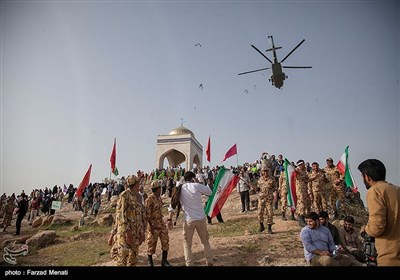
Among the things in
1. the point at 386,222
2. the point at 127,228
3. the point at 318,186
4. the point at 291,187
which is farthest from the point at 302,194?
the point at 127,228

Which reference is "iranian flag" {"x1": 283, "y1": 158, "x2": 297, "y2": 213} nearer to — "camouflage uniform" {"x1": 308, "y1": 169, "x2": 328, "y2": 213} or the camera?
"camouflage uniform" {"x1": 308, "y1": 169, "x2": 328, "y2": 213}

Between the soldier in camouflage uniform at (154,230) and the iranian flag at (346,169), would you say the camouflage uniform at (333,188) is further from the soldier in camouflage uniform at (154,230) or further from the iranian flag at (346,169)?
the soldier in camouflage uniform at (154,230)

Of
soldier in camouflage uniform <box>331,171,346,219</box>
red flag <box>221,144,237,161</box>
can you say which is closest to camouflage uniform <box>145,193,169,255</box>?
soldier in camouflage uniform <box>331,171,346,219</box>

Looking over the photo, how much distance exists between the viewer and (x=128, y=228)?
4176 millimetres

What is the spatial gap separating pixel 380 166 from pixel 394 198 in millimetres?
354

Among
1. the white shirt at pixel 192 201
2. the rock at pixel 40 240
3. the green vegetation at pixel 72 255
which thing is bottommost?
the green vegetation at pixel 72 255

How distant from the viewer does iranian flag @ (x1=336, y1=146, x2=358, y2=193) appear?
935 centimetres

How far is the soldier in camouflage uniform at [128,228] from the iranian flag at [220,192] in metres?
3.05

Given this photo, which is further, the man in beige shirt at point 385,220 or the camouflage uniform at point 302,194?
the camouflage uniform at point 302,194

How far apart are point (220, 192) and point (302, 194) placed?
2.67 metres

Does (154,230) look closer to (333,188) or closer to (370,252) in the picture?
(370,252)

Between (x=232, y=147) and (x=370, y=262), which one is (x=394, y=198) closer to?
(x=370, y=262)

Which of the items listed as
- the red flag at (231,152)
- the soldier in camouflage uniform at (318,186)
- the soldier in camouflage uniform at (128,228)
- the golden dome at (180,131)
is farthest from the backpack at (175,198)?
the golden dome at (180,131)

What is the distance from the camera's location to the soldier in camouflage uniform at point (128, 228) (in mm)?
4062
